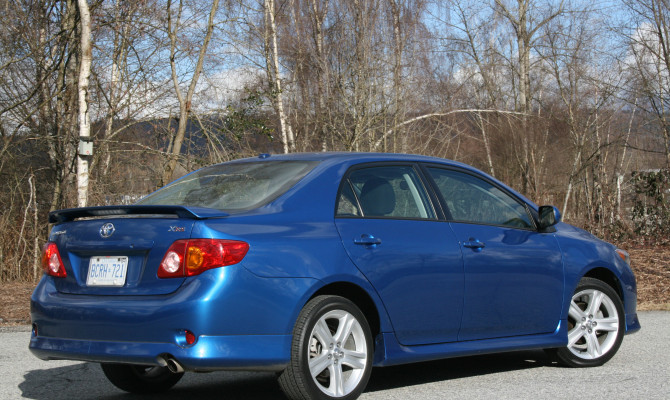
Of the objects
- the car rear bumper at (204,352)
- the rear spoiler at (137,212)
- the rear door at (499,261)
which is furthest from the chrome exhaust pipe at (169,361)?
the rear door at (499,261)

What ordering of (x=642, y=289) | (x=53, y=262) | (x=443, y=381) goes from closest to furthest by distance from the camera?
(x=53, y=262) → (x=443, y=381) → (x=642, y=289)

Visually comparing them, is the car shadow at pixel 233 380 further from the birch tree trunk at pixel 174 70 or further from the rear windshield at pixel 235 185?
the birch tree trunk at pixel 174 70

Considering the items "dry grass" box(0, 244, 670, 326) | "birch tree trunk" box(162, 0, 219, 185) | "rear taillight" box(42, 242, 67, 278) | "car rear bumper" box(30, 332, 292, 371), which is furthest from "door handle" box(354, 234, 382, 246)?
"birch tree trunk" box(162, 0, 219, 185)

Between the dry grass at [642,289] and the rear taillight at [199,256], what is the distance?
242 inches

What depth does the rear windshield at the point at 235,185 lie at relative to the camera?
501 centimetres

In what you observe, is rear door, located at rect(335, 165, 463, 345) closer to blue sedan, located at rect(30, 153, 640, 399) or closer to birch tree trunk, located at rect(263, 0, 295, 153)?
blue sedan, located at rect(30, 153, 640, 399)

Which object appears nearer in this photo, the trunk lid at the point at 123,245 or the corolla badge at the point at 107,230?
the trunk lid at the point at 123,245

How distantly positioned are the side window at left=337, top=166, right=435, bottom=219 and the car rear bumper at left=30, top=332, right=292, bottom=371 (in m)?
1.00

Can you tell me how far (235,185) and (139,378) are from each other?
60.2 inches

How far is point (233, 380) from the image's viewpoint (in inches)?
246

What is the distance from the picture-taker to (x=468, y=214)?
5.97 meters

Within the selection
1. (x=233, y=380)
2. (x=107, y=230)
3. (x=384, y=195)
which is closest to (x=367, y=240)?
(x=384, y=195)

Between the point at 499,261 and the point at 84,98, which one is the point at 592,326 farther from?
the point at 84,98

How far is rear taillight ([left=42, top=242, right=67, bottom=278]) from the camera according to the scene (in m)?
4.96
